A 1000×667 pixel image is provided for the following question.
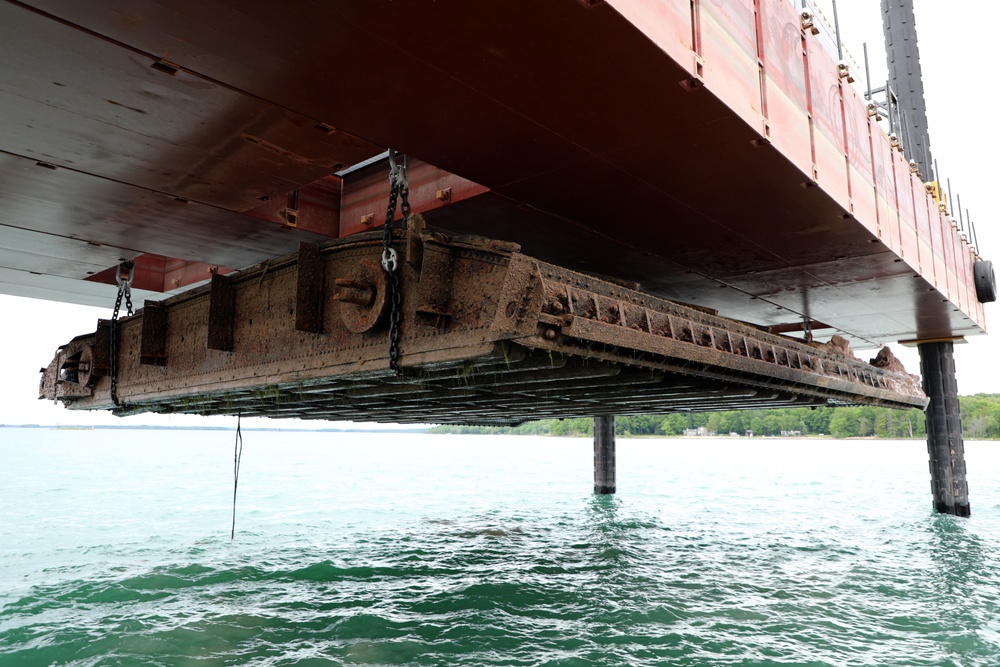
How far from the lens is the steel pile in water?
6.29 m

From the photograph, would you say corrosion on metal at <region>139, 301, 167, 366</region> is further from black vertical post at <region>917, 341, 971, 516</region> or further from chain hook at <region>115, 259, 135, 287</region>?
black vertical post at <region>917, 341, 971, 516</region>

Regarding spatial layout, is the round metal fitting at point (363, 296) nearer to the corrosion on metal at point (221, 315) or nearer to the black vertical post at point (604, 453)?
the corrosion on metal at point (221, 315)

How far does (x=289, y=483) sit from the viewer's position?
44125 millimetres

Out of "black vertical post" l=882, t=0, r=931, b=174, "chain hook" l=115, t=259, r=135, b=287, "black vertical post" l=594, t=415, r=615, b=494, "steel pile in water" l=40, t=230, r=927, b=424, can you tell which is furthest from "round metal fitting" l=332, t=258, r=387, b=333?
"black vertical post" l=594, t=415, r=615, b=494

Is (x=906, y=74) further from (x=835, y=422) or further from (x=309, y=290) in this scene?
(x=835, y=422)

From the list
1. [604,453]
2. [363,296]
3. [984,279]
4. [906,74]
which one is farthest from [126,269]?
[906,74]

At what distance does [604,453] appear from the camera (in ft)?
99.2

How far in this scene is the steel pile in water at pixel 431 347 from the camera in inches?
248

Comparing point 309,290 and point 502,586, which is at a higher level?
point 309,290

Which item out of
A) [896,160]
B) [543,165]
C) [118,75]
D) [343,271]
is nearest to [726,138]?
[543,165]

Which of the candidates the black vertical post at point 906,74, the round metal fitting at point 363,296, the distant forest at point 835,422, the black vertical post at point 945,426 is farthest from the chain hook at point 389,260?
the distant forest at point 835,422

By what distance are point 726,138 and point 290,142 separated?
4933 mm

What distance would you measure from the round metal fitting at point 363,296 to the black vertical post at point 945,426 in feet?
71.3

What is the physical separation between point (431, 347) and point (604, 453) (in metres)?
24.9
